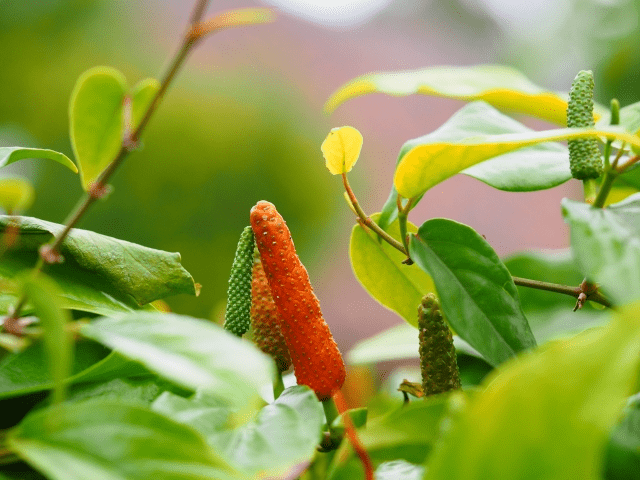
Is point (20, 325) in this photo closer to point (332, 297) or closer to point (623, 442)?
point (623, 442)

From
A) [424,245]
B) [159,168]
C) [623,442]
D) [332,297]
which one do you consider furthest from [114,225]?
[623,442]

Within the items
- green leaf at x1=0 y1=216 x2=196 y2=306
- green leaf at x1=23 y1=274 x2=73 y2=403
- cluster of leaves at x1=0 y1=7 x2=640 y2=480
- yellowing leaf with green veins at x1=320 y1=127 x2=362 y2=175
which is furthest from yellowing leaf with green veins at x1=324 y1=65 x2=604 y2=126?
green leaf at x1=23 y1=274 x2=73 y2=403

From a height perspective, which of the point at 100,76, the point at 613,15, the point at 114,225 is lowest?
the point at 114,225

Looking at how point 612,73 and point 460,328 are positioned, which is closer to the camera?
point 460,328

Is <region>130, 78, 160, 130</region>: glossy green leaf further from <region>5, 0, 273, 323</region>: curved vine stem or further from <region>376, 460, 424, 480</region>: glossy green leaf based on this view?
<region>376, 460, 424, 480</region>: glossy green leaf

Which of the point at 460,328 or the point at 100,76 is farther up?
the point at 100,76

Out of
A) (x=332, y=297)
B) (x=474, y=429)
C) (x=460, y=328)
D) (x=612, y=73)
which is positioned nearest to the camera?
(x=474, y=429)

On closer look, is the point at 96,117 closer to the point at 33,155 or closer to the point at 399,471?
the point at 33,155

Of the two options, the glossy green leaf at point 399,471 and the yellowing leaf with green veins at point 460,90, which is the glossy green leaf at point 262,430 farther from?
the yellowing leaf with green veins at point 460,90
